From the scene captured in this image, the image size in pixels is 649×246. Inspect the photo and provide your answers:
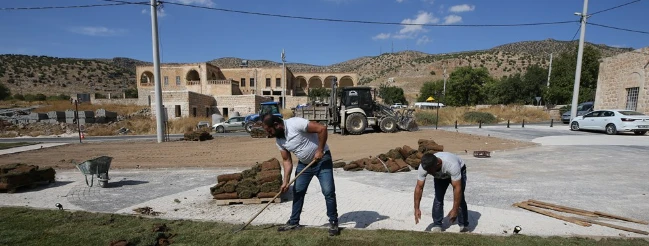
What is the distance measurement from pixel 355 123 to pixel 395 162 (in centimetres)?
731

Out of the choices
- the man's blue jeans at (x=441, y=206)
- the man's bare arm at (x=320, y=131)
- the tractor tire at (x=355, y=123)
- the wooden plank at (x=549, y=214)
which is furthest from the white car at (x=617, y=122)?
the man's bare arm at (x=320, y=131)

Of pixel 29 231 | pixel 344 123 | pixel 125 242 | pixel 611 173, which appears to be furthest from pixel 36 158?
pixel 611 173

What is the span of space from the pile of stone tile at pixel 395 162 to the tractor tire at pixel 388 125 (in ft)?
21.4

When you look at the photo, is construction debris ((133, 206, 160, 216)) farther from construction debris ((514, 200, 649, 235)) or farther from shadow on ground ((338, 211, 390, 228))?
construction debris ((514, 200, 649, 235))

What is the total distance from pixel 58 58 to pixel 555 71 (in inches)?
3931

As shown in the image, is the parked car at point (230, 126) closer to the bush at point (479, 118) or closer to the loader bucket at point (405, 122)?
the loader bucket at point (405, 122)

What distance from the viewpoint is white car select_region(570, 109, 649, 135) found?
14.9m

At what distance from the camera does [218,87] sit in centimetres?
4331

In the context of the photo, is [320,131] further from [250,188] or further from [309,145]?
[250,188]

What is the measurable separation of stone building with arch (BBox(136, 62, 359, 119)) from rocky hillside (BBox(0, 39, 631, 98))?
24.2 feet

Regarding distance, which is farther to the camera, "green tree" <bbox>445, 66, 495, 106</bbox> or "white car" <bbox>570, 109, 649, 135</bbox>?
"green tree" <bbox>445, 66, 495, 106</bbox>

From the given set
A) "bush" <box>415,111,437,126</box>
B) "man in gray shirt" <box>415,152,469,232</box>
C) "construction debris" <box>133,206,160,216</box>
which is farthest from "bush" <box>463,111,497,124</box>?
"construction debris" <box>133,206,160,216</box>

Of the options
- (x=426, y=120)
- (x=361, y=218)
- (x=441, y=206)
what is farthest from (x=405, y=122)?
(x=441, y=206)

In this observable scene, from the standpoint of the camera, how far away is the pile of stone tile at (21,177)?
6.80 metres
